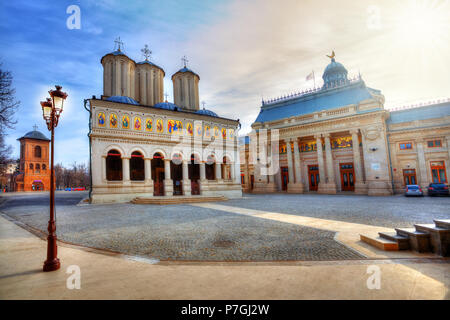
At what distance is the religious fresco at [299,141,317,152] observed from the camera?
112ft

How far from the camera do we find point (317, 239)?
267 inches

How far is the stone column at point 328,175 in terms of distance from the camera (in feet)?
98.5

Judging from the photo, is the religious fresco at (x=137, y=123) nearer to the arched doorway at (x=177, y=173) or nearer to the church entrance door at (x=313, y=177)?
the arched doorway at (x=177, y=173)

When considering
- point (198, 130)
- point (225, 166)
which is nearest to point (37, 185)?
point (198, 130)

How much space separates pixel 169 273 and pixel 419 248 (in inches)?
243

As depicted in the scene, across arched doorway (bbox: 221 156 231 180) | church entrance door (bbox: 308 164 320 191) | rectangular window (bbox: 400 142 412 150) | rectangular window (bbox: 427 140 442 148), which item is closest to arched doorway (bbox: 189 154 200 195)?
arched doorway (bbox: 221 156 231 180)

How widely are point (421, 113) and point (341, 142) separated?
35.5ft

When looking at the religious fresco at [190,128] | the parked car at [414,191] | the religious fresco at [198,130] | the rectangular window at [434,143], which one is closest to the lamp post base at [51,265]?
the religious fresco at [190,128]

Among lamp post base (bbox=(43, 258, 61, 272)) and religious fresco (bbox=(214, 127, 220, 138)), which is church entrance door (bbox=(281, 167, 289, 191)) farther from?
lamp post base (bbox=(43, 258, 61, 272))

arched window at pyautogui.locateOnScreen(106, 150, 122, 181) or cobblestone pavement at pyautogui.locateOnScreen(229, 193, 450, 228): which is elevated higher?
arched window at pyautogui.locateOnScreen(106, 150, 122, 181)

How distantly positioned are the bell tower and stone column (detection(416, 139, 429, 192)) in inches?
1246

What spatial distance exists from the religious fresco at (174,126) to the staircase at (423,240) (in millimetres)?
24148

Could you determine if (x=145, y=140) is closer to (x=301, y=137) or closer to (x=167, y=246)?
(x=167, y=246)

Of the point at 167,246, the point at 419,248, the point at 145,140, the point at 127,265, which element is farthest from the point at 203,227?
the point at 145,140
